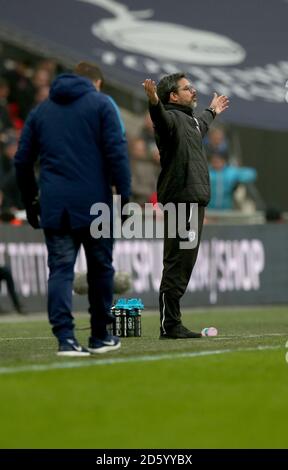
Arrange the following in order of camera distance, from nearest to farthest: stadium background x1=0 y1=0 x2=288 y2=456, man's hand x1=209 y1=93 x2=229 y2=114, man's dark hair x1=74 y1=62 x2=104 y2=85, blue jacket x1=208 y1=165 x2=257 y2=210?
stadium background x1=0 y1=0 x2=288 y2=456 → man's dark hair x1=74 y1=62 x2=104 y2=85 → man's hand x1=209 y1=93 x2=229 y2=114 → blue jacket x1=208 y1=165 x2=257 y2=210

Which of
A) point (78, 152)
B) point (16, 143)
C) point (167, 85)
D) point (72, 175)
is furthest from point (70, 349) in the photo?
point (16, 143)

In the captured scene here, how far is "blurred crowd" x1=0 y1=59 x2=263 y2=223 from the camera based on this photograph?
19734 mm

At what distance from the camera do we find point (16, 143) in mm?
19766

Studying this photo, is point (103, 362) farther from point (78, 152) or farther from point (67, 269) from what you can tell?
point (78, 152)

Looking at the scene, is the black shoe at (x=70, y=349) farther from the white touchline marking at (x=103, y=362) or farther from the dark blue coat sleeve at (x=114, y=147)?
the dark blue coat sleeve at (x=114, y=147)

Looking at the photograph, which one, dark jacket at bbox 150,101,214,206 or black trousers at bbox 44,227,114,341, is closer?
black trousers at bbox 44,227,114,341

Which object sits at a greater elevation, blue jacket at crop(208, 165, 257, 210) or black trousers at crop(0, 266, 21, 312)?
blue jacket at crop(208, 165, 257, 210)

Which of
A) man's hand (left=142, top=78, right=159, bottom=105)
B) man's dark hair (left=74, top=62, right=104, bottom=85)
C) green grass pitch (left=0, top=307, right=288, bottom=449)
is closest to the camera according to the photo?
green grass pitch (left=0, top=307, right=288, bottom=449)

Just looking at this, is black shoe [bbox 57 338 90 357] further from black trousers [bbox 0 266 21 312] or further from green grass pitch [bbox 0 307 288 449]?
black trousers [bbox 0 266 21 312]

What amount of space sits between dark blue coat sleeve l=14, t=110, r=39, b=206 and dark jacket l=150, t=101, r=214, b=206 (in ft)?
6.17

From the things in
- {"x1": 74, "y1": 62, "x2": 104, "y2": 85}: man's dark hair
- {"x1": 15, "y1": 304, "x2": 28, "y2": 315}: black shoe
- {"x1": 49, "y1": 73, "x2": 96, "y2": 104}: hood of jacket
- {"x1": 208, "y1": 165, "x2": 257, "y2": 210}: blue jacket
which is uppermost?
{"x1": 74, "y1": 62, "x2": 104, "y2": 85}: man's dark hair

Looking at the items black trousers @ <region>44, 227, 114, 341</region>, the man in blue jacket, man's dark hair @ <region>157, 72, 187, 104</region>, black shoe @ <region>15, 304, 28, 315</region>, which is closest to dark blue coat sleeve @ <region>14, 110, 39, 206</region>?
the man in blue jacket
